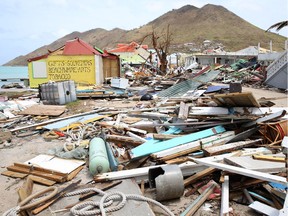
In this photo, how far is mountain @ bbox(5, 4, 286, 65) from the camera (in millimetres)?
105819

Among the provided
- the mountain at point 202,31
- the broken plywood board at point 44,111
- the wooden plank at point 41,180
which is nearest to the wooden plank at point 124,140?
the wooden plank at point 41,180

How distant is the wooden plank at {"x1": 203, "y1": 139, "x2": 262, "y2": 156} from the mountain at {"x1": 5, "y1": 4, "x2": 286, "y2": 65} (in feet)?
284

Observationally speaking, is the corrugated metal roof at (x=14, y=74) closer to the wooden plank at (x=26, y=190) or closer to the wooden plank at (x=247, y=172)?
the wooden plank at (x=26, y=190)

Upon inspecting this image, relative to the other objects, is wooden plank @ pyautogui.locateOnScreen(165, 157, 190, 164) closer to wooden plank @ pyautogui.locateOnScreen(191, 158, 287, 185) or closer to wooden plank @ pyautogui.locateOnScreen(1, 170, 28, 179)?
wooden plank @ pyautogui.locateOnScreen(191, 158, 287, 185)

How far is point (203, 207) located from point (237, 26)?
145m

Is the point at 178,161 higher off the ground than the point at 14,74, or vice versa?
the point at 14,74

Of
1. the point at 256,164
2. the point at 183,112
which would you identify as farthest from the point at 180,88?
the point at 256,164

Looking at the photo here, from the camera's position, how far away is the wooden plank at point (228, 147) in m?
5.22

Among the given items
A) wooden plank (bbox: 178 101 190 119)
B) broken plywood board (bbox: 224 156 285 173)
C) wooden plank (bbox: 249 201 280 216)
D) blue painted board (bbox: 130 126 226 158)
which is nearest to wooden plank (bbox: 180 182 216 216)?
broken plywood board (bbox: 224 156 285 173)

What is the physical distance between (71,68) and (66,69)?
0.43 metres

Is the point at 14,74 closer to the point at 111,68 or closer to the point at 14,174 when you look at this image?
the point at 111,68

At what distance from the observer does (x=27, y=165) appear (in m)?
5.47

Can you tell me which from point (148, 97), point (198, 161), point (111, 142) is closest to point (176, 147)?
point (198, 161)

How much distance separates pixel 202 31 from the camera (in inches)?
4877
